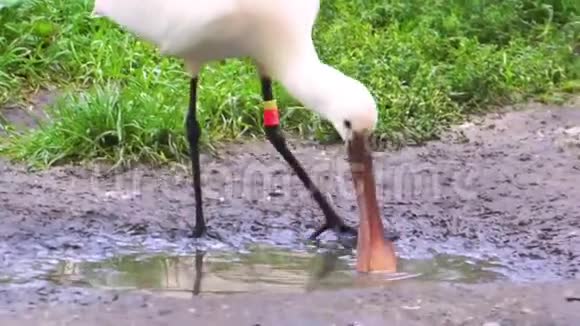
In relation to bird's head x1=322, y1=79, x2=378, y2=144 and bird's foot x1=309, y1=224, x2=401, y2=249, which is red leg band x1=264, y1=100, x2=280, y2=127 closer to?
bird's foot x1=309, y1=224, x2=401, y2=249

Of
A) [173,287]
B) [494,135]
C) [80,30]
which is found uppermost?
[80,30]

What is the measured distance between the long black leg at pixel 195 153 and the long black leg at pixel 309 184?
29cm

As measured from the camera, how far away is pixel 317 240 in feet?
17.1

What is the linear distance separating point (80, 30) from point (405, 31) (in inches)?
75.3

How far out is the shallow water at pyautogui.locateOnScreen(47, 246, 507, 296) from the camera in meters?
4.43

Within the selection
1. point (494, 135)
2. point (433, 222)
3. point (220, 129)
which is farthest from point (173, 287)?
point (494, 135)

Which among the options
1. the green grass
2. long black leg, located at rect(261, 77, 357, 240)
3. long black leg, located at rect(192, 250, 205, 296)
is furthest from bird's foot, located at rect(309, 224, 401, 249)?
the green grass

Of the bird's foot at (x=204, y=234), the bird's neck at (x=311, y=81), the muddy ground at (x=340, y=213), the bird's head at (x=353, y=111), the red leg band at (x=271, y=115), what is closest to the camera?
the muddy ground at (x=340, y=213)

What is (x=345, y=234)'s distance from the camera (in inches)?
207

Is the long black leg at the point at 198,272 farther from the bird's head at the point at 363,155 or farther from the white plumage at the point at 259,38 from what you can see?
the white plumage at the point at 259,38

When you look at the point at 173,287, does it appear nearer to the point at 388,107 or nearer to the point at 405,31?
the point at 388,107

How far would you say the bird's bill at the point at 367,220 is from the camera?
464cm

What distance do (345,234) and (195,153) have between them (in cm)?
69

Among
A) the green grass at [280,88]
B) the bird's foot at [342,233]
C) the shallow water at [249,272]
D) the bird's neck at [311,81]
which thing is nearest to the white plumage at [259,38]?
the bird's neck at [311,81]
